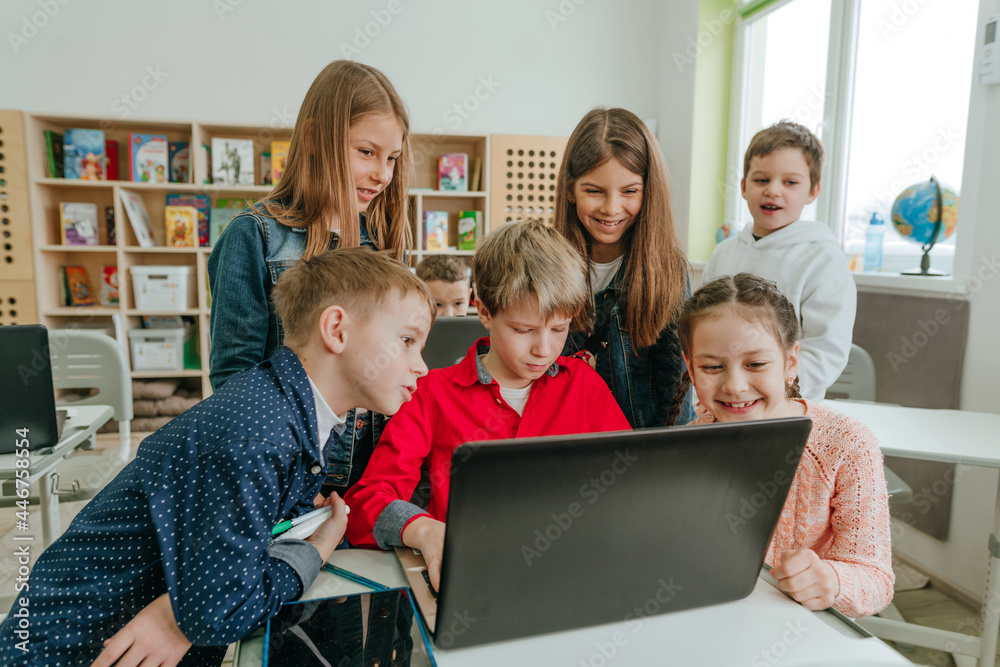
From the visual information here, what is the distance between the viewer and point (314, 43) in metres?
3.82

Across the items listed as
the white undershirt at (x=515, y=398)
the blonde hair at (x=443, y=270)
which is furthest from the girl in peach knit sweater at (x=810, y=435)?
the blonde hair at (x=443, y=270)

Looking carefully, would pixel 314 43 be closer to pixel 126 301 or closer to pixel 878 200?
pixel 126 301

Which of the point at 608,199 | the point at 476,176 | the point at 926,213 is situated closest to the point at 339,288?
the point at 608,199

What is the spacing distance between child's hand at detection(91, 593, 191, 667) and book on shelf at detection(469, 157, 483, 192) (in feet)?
11.3

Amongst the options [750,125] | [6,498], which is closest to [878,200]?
[750,125]

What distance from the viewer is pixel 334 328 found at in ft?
2.63

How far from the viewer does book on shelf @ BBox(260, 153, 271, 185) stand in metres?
3.74

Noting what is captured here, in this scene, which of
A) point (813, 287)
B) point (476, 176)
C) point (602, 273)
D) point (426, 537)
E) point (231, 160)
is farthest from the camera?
point (476, 176)

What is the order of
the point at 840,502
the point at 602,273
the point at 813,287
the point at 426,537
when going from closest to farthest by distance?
the point at 426,537, the point at 840,502, the point at 602,273, the point at 813,287

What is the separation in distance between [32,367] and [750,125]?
3625 millimetres

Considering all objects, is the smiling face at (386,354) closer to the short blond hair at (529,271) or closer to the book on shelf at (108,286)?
the short blond hair at (529,271)

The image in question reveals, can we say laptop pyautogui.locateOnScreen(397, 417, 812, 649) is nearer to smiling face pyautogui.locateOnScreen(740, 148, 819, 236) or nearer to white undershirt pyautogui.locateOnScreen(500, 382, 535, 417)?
white undershirt pyautogui.locateOnScreen(500, 382, 535, 417)

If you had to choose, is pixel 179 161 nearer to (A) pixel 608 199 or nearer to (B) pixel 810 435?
(A) pixel 608 199

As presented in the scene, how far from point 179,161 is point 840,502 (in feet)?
12.6
